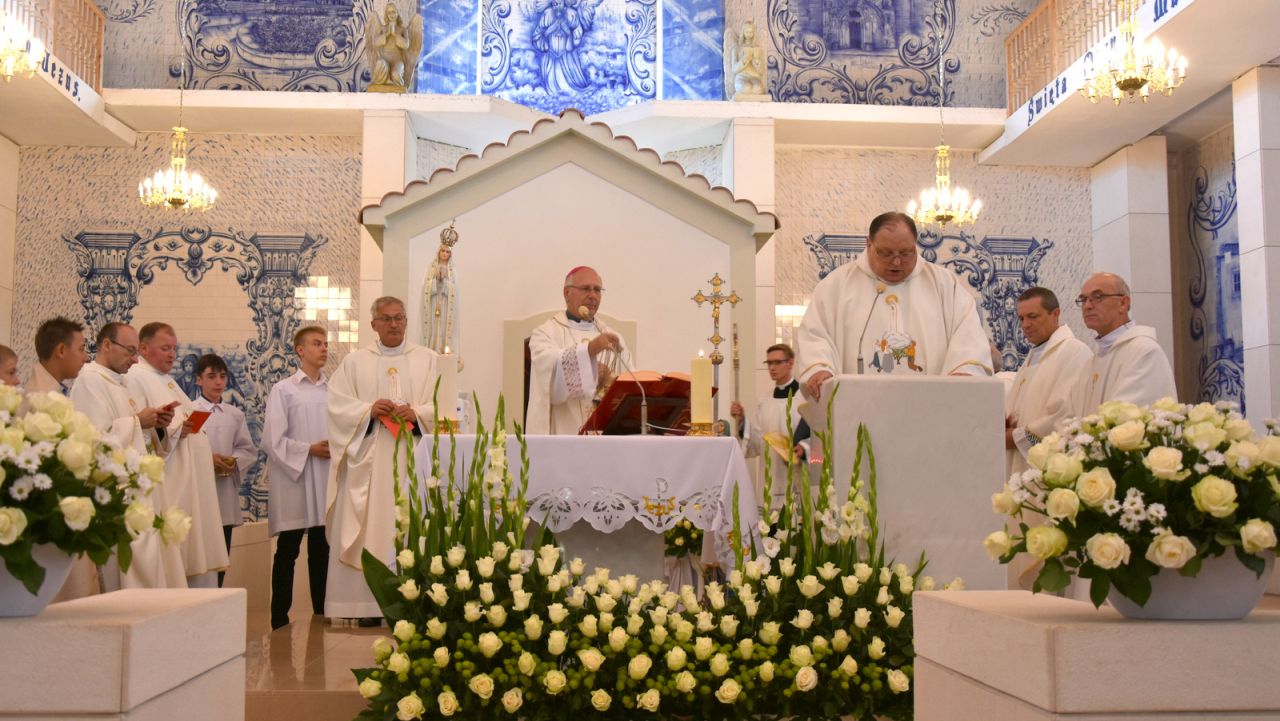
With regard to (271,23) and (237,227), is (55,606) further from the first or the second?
(271,23)

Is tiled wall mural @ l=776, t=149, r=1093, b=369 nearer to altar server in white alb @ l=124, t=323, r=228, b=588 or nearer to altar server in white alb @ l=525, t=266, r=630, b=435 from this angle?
altar server in white alb @ l=525, t=266, r=630, b=435

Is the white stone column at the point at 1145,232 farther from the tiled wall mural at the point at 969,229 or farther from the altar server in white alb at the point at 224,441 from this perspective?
the altar server in white alb at the point at 224,441

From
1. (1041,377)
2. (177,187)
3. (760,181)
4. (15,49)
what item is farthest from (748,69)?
(15,49)

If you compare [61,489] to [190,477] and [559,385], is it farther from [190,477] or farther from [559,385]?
[190,477]

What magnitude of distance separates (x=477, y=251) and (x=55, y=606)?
5.26 meters

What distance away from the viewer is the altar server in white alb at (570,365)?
618cm

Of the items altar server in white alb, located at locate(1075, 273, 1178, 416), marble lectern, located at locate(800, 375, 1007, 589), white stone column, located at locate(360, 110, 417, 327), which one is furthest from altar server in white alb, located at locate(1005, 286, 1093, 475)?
white stone column, located at locate(360, 110, 417, 327)

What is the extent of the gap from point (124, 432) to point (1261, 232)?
328 inches

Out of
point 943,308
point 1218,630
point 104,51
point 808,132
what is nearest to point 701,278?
point 943,308

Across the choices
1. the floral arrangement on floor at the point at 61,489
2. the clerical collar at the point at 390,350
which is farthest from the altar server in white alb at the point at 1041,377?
the floral arrangement on floor at the point at 61,489

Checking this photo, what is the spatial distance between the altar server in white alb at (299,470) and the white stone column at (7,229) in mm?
4829

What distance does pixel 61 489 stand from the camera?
2566mm

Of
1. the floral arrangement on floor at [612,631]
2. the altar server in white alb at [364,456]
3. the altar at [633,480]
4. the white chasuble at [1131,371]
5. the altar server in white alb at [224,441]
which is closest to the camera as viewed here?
the floral arrangement on floor at [612,631]

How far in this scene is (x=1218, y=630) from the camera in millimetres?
2395
